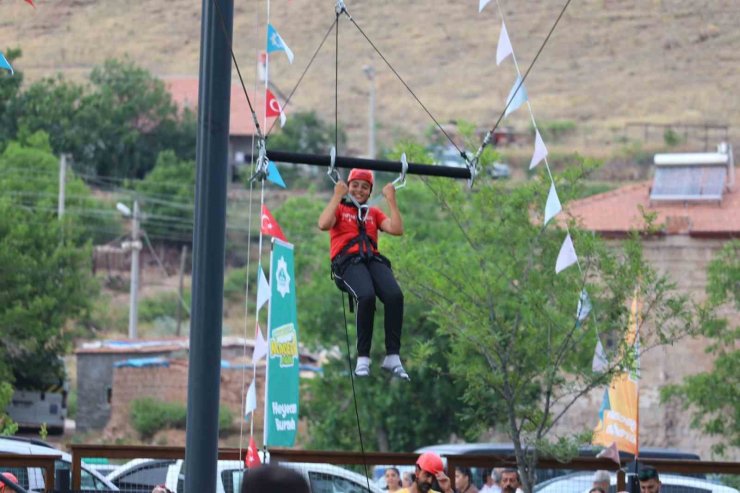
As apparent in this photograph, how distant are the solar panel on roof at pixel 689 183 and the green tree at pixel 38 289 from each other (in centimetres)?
1860

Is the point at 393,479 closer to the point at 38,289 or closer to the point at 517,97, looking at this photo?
the point at 517,97

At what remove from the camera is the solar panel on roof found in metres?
42.9

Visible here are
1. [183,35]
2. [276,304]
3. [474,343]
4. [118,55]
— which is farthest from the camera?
[183,35]

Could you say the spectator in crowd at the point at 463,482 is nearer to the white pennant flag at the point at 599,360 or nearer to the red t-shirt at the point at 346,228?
the white pennant flag at the point at 599,360

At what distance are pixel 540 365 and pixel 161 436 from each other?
1112 inches

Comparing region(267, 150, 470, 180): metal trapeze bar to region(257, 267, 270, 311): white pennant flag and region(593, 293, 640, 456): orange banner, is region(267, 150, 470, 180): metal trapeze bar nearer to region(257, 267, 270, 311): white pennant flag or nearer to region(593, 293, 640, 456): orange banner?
region(257, 267, 270, 311): white pennant flag

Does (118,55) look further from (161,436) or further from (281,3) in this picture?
(161,436)

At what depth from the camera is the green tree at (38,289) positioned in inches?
1726

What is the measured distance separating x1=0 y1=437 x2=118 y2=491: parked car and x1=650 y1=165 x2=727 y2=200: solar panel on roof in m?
29.3

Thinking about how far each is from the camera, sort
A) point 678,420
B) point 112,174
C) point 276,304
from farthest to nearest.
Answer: point 112,174, point 678,420, point 276,304

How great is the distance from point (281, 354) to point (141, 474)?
1954 millimetres

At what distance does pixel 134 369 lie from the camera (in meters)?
46.2

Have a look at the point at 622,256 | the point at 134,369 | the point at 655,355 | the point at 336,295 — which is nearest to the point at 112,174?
the point at 134,369

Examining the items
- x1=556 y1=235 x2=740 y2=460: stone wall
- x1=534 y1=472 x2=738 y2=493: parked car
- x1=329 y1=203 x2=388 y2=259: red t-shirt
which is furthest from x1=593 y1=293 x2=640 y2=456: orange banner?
x1=556 y1=235 x2=740 y2=460: stone wall
